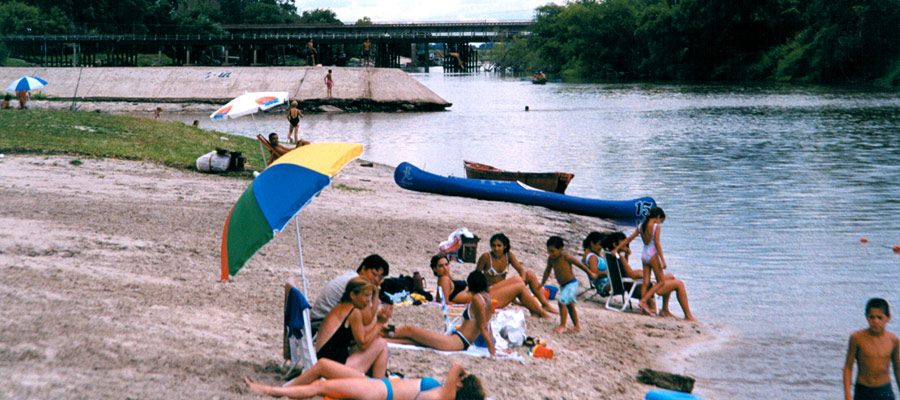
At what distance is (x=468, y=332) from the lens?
8.39m

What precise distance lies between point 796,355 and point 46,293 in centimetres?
828

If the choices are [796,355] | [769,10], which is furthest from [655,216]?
[769,10]

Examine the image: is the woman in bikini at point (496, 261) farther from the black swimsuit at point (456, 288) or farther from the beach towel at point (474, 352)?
the beach towel at point (474, 352)

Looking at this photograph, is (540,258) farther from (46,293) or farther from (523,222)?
(46,293)

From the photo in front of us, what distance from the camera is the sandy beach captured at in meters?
6.77

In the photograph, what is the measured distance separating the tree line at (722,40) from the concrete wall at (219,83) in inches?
1532

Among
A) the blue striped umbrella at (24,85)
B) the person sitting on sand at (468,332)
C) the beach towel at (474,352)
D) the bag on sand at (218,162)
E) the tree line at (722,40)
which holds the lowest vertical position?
the beach towel at (474,352)

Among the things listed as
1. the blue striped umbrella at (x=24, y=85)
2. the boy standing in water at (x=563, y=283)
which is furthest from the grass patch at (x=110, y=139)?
the boy standing in water at (x=563, y=283)

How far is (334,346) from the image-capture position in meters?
6.96

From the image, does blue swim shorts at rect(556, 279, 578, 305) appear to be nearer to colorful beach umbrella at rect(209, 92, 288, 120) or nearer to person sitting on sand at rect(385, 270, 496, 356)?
person sitting on sand at rect(385, 270, 496, 356)

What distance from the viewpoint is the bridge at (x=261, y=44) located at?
81.0 meters

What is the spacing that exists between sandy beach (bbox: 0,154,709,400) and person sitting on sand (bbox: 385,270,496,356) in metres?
0.16

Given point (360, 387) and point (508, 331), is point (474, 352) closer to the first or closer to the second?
point (508, 331)

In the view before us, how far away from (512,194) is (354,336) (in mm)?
12394
